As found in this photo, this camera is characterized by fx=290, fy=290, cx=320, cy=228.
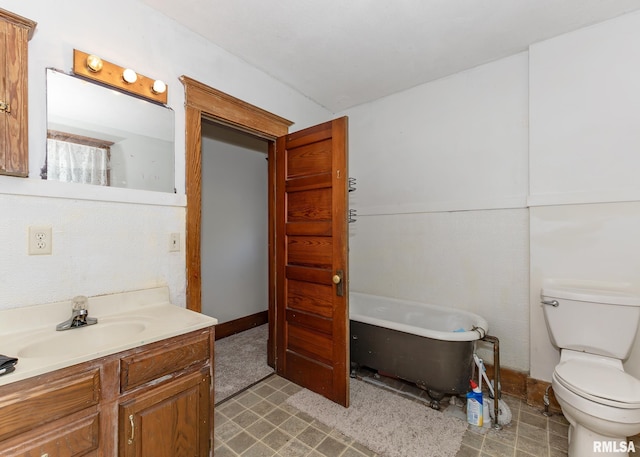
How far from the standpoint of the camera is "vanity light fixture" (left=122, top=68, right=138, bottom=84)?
5.16 ft

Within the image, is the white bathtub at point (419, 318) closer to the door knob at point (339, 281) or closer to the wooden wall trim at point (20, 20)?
the door knob at point (339, 281)

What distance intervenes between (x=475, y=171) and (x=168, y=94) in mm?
2354

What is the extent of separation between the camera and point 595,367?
164 cm

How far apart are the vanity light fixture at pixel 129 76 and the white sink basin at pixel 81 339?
1276mm

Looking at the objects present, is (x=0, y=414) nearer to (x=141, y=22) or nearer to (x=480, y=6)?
(x=141, y=22)

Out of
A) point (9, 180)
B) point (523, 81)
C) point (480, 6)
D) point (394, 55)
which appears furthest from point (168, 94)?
point (523, 81)

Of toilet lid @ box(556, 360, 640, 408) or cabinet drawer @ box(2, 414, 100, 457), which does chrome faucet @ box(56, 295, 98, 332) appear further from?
toilet lid @ box(556, 360, 640, 408)

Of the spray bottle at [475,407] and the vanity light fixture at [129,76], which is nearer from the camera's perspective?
the vanity light fixture at [129,76]

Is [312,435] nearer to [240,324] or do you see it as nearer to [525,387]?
[525,387]

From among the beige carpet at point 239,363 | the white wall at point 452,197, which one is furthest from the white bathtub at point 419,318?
the beige carpet at point 239,363

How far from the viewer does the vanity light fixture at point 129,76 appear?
62.0 inches

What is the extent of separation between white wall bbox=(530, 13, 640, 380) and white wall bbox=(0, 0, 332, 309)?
2.38 m

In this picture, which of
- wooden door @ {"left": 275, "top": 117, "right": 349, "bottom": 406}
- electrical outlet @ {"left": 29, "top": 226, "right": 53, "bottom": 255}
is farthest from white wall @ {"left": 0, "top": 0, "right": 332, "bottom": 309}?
wooden door @ {"left": 275, "top": 117, "right": 349, "bottom": 406}

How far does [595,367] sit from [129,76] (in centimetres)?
306
